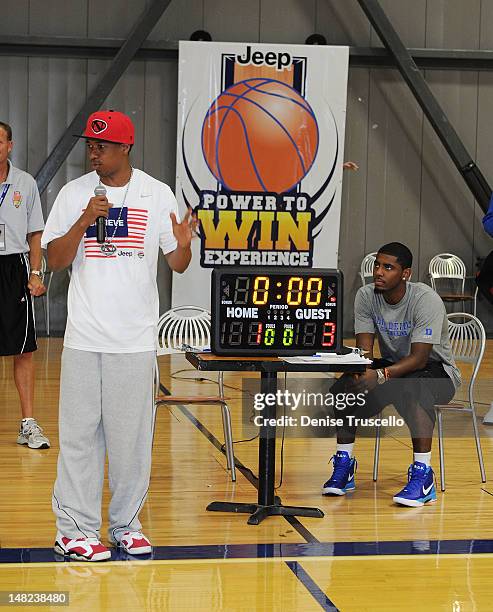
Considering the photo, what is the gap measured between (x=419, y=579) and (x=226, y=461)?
2348mm

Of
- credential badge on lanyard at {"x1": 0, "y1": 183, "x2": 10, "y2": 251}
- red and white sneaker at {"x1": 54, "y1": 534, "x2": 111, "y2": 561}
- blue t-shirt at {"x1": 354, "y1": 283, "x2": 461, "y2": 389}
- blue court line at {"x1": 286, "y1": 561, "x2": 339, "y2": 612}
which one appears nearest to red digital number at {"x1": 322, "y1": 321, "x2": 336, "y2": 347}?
blue t-shirt at {"x1": 354, "y1": 283, "x2": 461, "y2": 389}

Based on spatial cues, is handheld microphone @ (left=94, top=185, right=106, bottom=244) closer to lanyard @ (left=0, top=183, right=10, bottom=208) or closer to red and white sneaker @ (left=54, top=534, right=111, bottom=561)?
red and white sneaker @ (left=54, top=534, right=111, bottom=561)

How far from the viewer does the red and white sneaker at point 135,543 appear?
447 cm

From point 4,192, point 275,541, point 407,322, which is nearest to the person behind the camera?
point 275,541

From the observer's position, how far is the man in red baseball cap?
4.35 meters

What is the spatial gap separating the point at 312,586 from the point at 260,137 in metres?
9.40

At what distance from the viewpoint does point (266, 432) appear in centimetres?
523

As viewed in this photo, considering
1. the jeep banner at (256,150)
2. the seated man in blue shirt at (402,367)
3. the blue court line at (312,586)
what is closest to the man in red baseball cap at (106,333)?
the blue court line at (312,586)

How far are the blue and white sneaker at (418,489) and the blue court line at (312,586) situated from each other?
3.99ft

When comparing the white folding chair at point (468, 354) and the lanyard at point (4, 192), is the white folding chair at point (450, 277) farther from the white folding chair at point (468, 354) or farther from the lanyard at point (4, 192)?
the lanyard at point (4, 192)

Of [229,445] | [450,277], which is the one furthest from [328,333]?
[450,277]

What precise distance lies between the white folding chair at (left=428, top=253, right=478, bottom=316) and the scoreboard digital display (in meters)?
8.09

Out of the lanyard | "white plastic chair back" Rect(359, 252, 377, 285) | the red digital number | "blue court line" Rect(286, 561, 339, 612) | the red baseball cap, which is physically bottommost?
"blue court line" Rect(286, 561, 339, 612)

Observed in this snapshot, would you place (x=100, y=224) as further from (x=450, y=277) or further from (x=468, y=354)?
(x=450, y=277)
